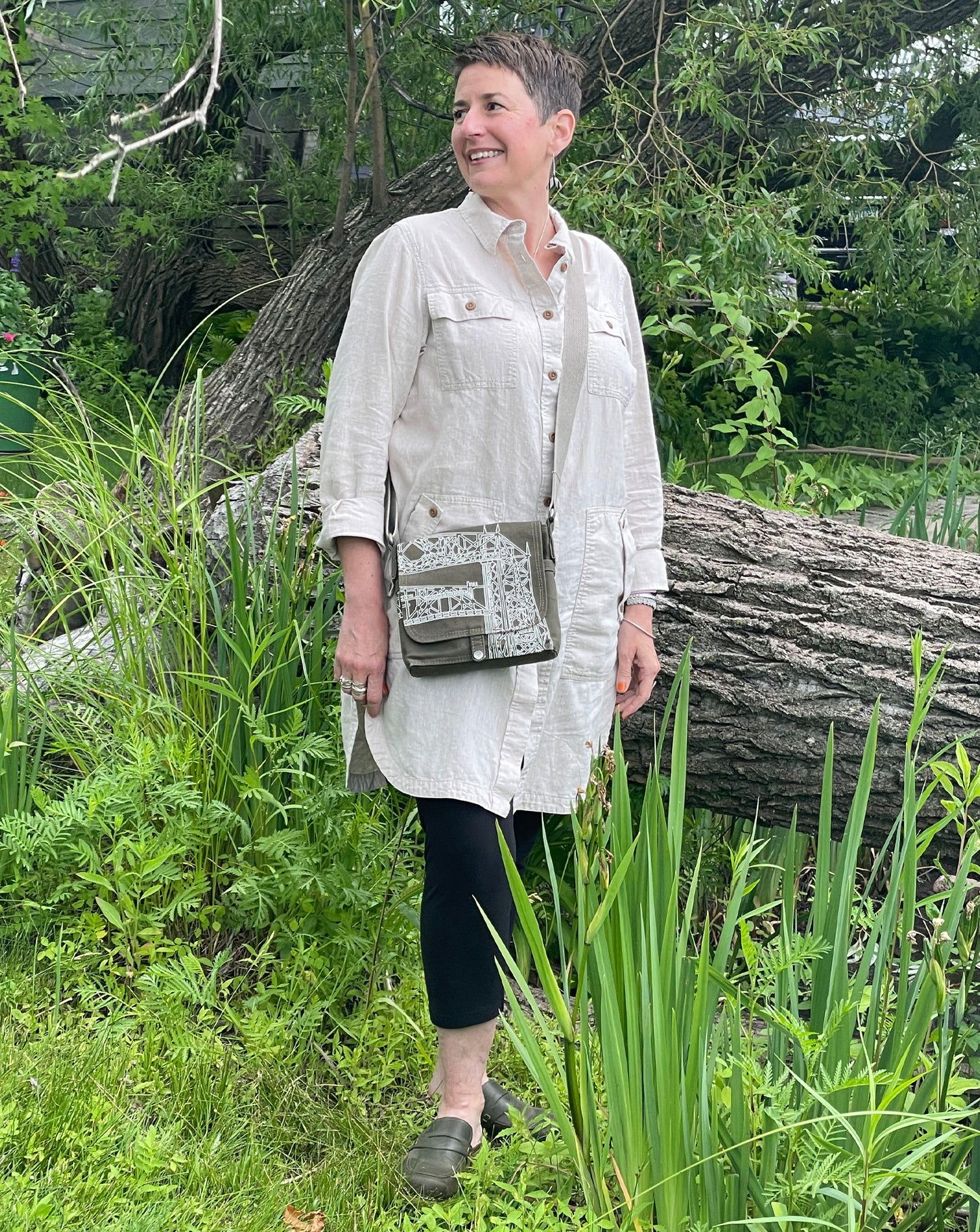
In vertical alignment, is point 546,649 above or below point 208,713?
above

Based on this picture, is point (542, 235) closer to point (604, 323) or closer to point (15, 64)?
point (604, 323)

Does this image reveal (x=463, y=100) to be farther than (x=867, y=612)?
No

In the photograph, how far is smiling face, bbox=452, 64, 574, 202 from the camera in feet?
6.75

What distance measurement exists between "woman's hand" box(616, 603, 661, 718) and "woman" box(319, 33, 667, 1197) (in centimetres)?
21

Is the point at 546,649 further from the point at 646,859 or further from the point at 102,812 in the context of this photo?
the point at 102,812

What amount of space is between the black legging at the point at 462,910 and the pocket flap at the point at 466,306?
82 centimetres

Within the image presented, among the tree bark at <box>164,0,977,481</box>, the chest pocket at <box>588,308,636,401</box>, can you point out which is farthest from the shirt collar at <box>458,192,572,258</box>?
the tree bark at <box>164,0,977,481</box>

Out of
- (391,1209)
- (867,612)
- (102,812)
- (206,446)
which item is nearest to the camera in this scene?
(391,1209)

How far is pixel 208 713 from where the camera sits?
286 cm

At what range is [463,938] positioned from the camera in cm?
204

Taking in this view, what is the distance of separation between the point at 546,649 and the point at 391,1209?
966 millimetres

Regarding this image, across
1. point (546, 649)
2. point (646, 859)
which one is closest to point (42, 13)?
point (546, 649)

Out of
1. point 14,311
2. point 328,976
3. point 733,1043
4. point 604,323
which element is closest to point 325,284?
point 14,311

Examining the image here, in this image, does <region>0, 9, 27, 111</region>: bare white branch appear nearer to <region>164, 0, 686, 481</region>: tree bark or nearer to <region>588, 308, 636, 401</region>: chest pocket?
<region>588, 308, 636, 401</region>: chest pocket
